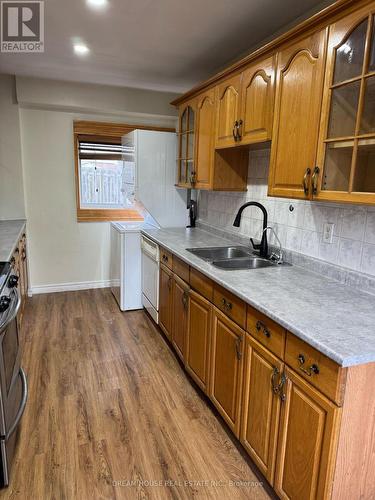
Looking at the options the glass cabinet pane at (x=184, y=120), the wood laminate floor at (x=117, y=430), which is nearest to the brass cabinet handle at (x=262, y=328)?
the wood laminate floor at (x=117, y=430)

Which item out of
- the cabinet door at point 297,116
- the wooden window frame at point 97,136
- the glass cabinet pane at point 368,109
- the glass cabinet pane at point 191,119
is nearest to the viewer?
the glass cabinet pane at point 368,109

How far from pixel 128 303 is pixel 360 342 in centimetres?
285

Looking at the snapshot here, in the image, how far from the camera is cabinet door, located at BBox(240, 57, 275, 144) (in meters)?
1.99

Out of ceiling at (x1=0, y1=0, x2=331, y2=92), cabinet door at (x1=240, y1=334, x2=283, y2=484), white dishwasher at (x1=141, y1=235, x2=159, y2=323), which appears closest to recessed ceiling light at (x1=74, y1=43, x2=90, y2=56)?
ceiling at (x1=0, y1=0, x2=331, y2=92)

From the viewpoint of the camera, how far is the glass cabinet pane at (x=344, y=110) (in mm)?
1454

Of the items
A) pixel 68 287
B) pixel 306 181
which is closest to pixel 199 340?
pixel 306 181

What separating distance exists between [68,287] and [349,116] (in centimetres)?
382

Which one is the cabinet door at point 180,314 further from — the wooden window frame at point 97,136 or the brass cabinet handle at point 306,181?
the wooden window frame at point 97,136

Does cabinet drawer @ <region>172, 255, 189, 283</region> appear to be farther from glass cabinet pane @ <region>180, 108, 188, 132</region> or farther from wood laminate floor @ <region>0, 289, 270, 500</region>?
glass cabinet pane @ <region>180, 108, 188, 132</region>

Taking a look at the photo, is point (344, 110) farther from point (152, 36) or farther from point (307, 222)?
point (152, 36)

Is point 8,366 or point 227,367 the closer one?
point 8,366

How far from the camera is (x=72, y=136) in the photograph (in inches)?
159

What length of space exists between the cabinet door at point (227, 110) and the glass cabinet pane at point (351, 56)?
883 millimetres

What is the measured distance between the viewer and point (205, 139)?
284cm
